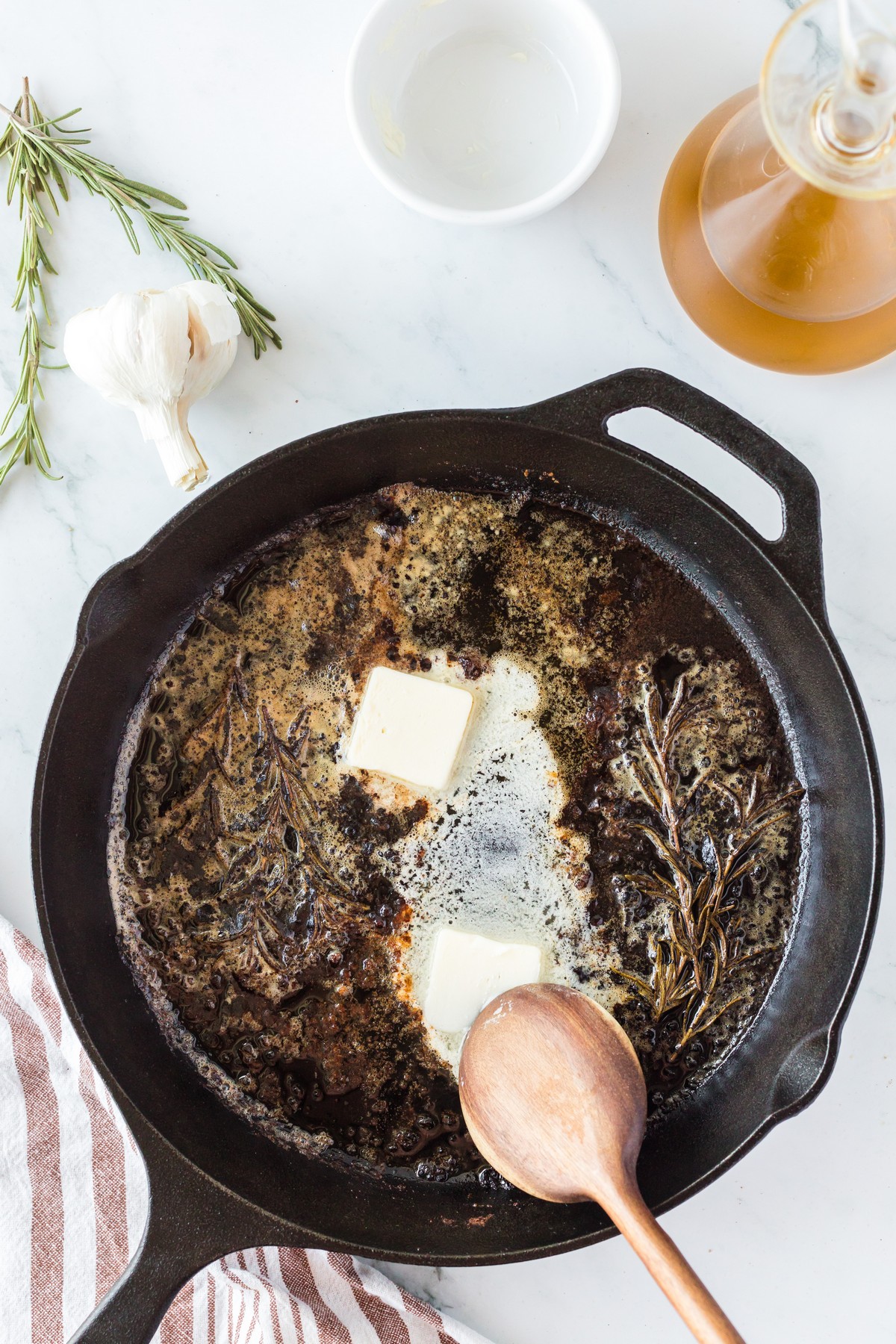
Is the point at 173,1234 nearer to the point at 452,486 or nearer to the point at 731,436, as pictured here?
the point at 452,486

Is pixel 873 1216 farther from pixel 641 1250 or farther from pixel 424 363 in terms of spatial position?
pixel 424 363

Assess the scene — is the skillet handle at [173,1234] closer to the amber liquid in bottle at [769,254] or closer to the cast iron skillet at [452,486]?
the cast iron skillet at [452,486]

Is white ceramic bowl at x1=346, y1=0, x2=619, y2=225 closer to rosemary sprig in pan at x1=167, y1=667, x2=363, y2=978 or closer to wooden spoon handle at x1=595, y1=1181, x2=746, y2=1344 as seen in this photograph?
rosemary sprig in pan at x1=167, y1=667, x2=363, y2=978

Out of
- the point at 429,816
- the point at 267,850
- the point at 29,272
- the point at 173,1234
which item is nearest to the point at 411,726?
the point at 429,816

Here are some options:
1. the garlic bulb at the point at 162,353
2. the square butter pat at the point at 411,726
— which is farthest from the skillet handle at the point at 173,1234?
the garlic bulb at the point at 162,353

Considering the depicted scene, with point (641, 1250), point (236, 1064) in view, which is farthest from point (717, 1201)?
point (236, 1064)

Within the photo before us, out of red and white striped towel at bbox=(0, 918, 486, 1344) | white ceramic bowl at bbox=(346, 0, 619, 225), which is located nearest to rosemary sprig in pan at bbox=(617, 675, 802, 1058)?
red and white striped towel at bbox=(0, 918, 486, 1344)
